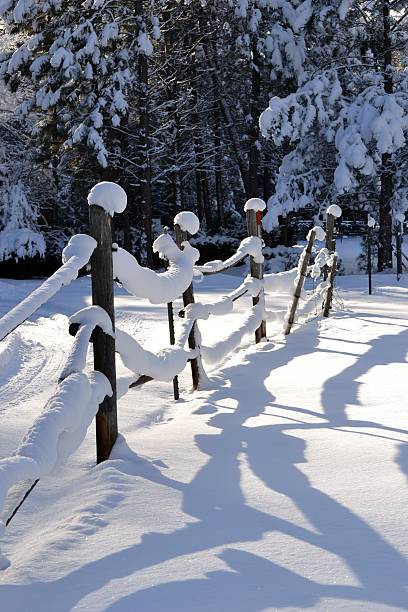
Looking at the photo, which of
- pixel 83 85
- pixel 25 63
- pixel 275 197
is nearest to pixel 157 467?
pixel 275 197

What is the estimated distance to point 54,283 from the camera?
2.92 m

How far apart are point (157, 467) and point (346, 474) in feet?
3.05

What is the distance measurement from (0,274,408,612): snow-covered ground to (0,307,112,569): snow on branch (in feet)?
0.94

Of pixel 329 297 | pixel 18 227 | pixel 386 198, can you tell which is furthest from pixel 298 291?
pixel 18 227

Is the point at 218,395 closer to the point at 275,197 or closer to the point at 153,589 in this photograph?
the point at 153,589

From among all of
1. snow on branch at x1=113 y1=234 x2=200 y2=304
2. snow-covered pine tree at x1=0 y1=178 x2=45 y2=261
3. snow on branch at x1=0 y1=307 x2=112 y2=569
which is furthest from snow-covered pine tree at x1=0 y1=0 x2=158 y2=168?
snow on branch at x1=0 y1=307 x2=112 y2=569

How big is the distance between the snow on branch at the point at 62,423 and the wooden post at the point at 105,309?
115 millimetres

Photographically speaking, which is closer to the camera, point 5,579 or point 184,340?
point 5,579

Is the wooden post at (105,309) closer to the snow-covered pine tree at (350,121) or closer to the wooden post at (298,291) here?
the wooden post at (298,291)

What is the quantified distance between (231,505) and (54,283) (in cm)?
120

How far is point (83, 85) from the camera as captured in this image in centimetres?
2058

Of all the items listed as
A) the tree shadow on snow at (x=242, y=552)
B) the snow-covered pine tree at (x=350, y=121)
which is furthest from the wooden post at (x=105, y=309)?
the snow-covered pine tree at (x=350, y=121)

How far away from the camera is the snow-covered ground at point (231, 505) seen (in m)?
2.12

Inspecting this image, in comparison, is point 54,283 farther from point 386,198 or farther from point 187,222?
point 386,198
